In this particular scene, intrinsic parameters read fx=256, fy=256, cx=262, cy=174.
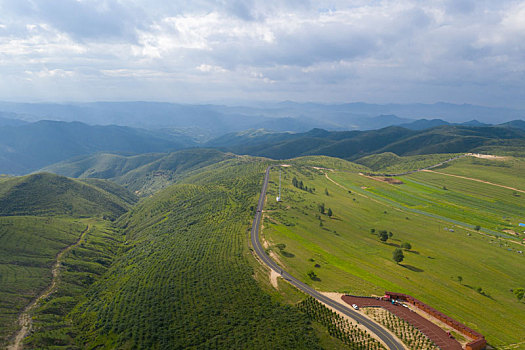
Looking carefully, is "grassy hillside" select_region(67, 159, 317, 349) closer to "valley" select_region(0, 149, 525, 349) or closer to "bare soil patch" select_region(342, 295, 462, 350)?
"valley" select_region(0, 149, 525, 349)

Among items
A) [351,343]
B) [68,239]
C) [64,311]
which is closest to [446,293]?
[351,343]

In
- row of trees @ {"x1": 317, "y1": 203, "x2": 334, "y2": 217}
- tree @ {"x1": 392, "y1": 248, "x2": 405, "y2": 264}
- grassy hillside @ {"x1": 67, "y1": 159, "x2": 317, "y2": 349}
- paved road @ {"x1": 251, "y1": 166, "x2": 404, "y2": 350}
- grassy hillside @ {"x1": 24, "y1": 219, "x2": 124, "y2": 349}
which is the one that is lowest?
grassy hillside @ {"x1": 24, "y1": 219, "x2": 124, "y2": 349}

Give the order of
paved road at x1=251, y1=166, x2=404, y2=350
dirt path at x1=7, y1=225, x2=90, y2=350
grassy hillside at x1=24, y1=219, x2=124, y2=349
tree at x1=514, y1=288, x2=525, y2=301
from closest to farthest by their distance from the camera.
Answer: paved road at x1=251, y1=166, x2=404, y2=350 → dirt path at x1=7, y1=225, x2=90, y2=350 → grassy hillside at x1=24, y1=219, x2=124, y2=349 → tree at x1=514, y1=288, x2=525, y2=301

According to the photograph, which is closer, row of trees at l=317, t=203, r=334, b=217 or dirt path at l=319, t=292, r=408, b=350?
dirt path at l=319, t=292, r=408, b=350

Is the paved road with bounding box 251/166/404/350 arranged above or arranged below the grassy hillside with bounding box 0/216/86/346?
above

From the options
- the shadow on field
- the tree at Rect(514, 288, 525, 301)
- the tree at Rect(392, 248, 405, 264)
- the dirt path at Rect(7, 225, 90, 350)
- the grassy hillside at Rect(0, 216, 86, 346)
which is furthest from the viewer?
the tree at Rect(392, 248, 405, 264)

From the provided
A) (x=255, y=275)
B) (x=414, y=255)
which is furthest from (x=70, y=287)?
(x=414, y=255)

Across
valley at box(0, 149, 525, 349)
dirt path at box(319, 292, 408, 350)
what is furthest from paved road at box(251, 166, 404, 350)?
valley at box(0, 149, 525, 349)

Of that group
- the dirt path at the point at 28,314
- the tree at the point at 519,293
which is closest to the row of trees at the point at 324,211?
the tree at the point at 519,293
